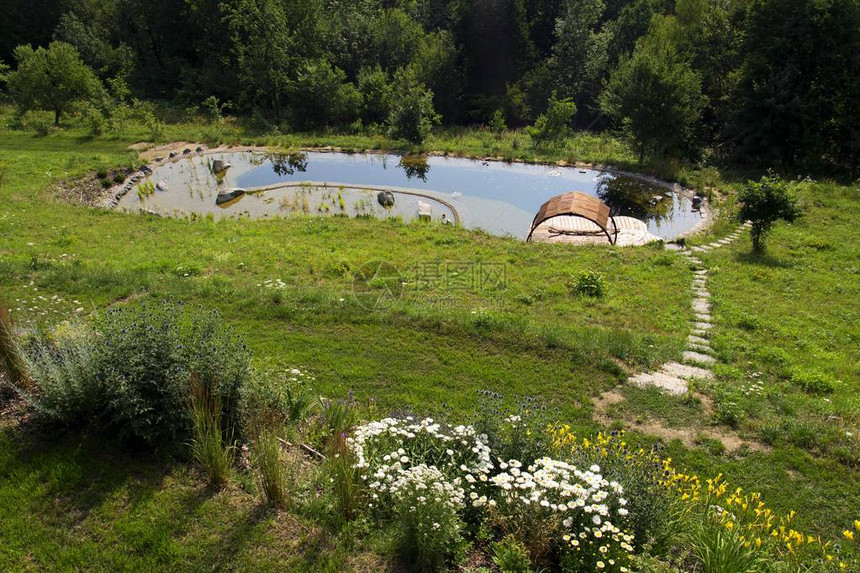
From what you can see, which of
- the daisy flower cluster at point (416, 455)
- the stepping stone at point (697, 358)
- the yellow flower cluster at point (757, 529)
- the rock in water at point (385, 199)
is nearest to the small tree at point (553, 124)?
the rock in water at point (385, 199)

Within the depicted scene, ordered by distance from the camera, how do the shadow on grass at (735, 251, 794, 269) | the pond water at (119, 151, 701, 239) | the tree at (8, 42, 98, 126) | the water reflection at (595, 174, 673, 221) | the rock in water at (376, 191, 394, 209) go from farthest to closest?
the tree at (8, 42, 98, 126)
the rock in water at (376, 191, 394, 209)
the water reflection at (595, 174, 673, 221)
the pond water at (119, 151, 701, 239)
the shadow on grass at (735, 251, 794, 269)

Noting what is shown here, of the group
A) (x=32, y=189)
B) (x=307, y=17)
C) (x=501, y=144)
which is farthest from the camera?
(x=307, y=17)

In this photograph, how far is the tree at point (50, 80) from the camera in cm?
2622

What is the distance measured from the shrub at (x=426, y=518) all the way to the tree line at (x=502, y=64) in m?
22.6

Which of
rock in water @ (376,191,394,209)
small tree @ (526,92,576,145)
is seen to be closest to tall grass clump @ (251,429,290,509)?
rock in water @ (376,191,394,209)

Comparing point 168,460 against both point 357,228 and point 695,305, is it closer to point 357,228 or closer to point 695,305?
point 695,305

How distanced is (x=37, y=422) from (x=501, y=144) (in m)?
25.3

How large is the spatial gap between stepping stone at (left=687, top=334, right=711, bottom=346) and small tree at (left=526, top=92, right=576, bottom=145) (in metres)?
19.3

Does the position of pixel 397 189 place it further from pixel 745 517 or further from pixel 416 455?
pixel 745 517

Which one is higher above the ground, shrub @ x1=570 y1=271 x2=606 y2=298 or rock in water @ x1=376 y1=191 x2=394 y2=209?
rock in water @ x1=376 y1=191 x2=394 y2=209

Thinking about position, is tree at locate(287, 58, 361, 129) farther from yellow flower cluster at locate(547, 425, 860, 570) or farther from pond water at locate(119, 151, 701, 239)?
yellow flower cluster at locate(547, 425, 860, 570)

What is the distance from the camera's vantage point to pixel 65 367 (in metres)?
5.72

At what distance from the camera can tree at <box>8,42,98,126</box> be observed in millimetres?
26219

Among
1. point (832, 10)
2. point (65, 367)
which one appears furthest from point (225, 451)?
point (832, 10)
